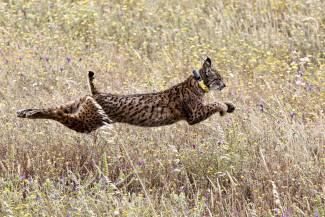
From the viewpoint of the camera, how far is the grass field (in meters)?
6.84

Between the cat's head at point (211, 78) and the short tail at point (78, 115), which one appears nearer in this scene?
the short tail at point (78, 115)

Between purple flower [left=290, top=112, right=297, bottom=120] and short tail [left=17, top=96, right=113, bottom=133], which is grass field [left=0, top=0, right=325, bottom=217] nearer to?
purple flower [left=290, top=112, right=297, bottom=120]

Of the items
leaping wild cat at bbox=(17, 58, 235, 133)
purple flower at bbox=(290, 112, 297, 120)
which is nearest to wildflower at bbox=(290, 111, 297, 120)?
purple flower at bbox=(290, 112, 297, 120)

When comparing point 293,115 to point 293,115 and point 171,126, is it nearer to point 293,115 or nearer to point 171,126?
point 293,115

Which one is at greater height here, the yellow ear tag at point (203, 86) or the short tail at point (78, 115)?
the short tail at point (78, 115)

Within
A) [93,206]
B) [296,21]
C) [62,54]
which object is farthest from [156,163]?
[296,21]

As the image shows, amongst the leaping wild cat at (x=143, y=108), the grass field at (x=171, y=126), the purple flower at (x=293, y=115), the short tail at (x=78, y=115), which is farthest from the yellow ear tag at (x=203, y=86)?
the short tail at (x=78, y=115)

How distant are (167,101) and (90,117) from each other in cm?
82

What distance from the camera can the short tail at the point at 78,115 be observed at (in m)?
7.65

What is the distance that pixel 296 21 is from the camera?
38.0ft

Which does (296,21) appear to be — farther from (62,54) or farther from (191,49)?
(62,54)

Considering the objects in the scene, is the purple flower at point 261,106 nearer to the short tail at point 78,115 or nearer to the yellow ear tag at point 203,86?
the yellow ear tag at point 203,86

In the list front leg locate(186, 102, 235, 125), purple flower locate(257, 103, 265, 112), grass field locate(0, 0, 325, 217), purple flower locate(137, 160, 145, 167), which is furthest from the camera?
purple flower locate(257, 103, 265, 112)

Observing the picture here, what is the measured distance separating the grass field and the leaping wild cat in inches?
7.1
